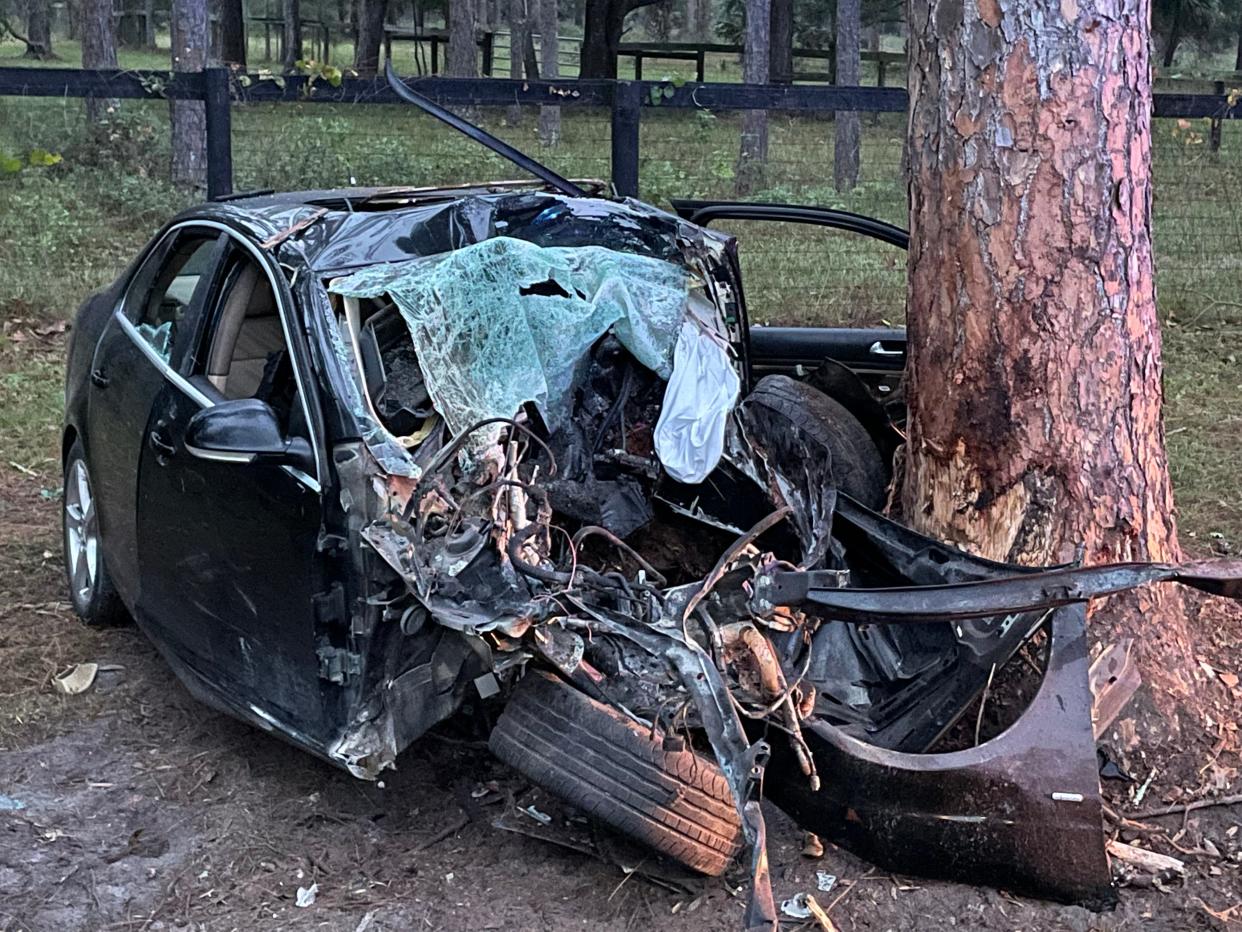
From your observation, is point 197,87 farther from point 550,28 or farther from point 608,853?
point 550,28

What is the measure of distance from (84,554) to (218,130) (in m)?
4.82

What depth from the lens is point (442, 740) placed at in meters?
4.73

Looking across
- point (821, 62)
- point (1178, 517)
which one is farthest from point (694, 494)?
point (821, 62)

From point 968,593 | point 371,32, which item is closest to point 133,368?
point 968,593

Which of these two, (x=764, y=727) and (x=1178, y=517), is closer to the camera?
(x=764, y=727)

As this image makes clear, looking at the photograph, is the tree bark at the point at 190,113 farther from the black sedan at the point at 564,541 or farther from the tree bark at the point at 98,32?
the black sedan at the point at 564,541

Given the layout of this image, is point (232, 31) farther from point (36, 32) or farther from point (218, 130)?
point (218, 130)

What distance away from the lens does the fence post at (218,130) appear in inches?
378

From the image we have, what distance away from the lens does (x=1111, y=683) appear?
4.09 m

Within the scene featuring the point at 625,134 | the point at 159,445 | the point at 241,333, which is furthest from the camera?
the point at 625,134

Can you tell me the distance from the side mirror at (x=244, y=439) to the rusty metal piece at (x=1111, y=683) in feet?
7.48

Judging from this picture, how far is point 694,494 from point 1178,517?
3.32 m

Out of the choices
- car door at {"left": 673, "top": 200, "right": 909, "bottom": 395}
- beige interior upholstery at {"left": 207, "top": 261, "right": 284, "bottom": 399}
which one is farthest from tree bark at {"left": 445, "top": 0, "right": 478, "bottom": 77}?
beige interior upholstery at {"left": 207, "top": 261, "right": 284, "bottom": 399}

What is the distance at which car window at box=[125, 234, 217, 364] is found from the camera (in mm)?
5020
